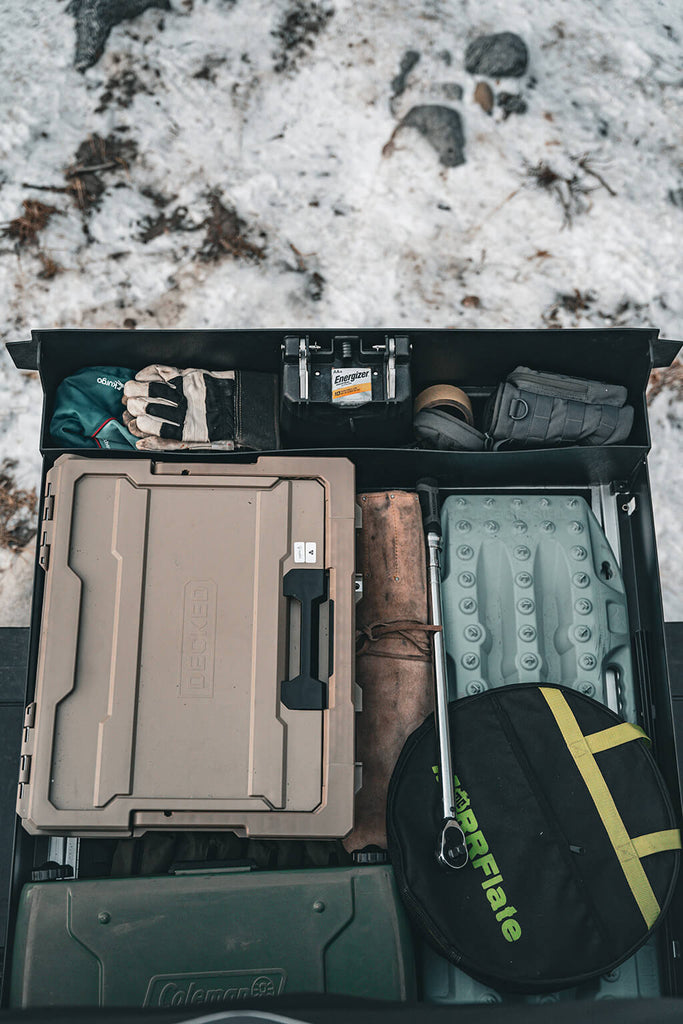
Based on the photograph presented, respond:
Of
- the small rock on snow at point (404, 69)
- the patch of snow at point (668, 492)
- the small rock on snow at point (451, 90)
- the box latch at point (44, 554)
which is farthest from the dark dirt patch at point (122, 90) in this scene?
the patch of snow at point (668, 492)

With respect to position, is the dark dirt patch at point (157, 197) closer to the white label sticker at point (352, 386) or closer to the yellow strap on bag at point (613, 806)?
the white label sticker at point (352, 386)

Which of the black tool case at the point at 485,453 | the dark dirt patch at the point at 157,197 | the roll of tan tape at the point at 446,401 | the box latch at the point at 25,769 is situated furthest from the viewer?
the dark dirt patch at the point at 157,197

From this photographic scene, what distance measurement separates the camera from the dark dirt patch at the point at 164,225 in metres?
3.05

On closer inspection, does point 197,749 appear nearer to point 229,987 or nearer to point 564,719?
point 229,987

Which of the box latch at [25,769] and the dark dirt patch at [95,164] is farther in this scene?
the dark dirt patch at [95,164]

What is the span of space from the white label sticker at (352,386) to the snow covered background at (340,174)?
0.80 m

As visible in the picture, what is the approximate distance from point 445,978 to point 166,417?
162 centimetres

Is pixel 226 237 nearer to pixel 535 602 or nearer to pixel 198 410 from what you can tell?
pixel 198 410

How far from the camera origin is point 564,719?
200 cm

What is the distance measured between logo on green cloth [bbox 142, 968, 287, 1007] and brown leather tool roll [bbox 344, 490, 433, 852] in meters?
0.35

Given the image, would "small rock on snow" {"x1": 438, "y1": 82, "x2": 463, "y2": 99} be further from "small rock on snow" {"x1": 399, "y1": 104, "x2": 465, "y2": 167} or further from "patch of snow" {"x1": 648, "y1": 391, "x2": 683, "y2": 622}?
"patch of snow" {"x1": 648, "y1": 391, "x2": 683, "y2": 622}

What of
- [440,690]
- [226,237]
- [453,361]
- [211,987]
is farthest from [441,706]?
[226,237]

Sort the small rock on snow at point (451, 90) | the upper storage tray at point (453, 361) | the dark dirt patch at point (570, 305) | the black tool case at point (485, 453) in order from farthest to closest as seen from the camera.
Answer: the small rock on snow at point (451, 90) < the dark dirt patch at point (570, 305) < the upper storage tray at point (453, 361) < the black tool case at point (485, 453)

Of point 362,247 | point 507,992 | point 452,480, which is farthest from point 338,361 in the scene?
point 507,992
